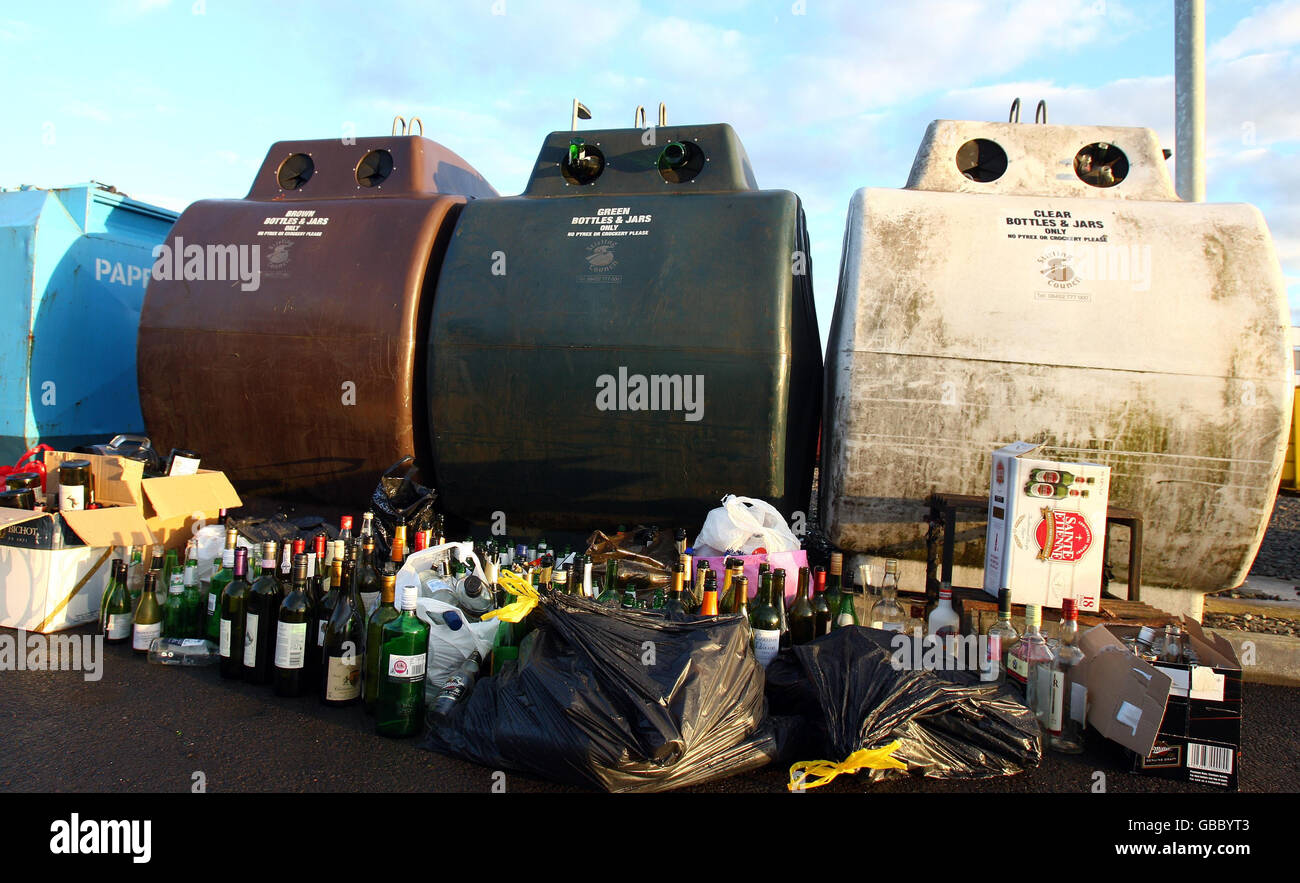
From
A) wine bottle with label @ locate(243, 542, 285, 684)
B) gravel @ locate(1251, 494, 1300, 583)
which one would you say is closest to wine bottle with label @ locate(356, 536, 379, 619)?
wine bottle with label @ locate(243, 542, 285, 684)

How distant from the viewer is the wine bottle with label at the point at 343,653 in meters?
3.39

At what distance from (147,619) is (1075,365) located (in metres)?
5.11

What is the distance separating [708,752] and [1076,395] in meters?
3.16

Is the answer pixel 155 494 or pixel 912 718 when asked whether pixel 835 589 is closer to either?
pixel 912 718

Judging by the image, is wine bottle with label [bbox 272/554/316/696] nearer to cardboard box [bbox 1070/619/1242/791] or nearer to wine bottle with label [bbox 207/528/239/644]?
wine bottle with label [bbox 207/528/239/644]

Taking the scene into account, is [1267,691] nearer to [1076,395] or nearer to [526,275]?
[1076,395]

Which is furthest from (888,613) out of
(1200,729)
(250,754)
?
(250,754)

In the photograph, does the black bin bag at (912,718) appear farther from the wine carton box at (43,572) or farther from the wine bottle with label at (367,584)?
the wine carton box at (43,572)

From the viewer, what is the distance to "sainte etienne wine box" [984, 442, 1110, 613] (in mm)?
3930

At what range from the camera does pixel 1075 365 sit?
4.54 metres

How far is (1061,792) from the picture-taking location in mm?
2912

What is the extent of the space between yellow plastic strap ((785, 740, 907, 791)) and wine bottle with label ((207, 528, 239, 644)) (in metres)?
2.81

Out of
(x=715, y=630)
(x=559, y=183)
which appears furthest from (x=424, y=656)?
(x=559, y=183)
